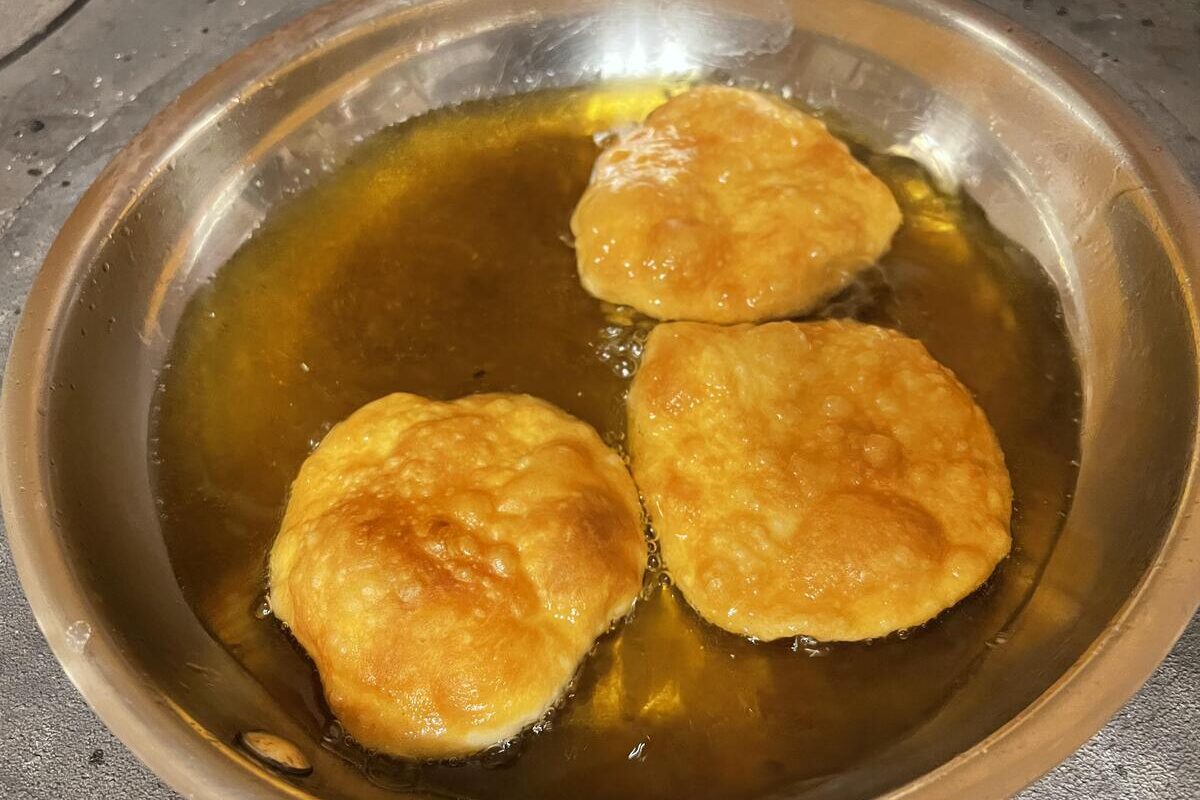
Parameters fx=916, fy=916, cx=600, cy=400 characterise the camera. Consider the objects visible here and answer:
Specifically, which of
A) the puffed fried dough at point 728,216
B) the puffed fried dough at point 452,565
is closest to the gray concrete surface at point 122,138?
the puffed fried dough at point 452,565

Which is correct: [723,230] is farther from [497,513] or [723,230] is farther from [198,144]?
[198,144]

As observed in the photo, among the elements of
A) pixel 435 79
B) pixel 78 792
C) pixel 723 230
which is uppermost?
pixel 435 79

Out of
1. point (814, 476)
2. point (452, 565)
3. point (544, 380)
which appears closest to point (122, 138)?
point (544, 380)

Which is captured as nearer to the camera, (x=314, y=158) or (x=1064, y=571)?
(x=1064, y=571)

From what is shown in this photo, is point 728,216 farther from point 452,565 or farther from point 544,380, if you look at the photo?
point 452,565

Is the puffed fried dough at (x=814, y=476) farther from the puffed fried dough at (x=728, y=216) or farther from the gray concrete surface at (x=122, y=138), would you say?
the gray concrete surface at (x=122, y=138)

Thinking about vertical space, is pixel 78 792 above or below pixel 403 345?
below

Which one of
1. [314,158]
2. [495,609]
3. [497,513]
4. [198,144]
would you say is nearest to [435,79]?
[314,158]
